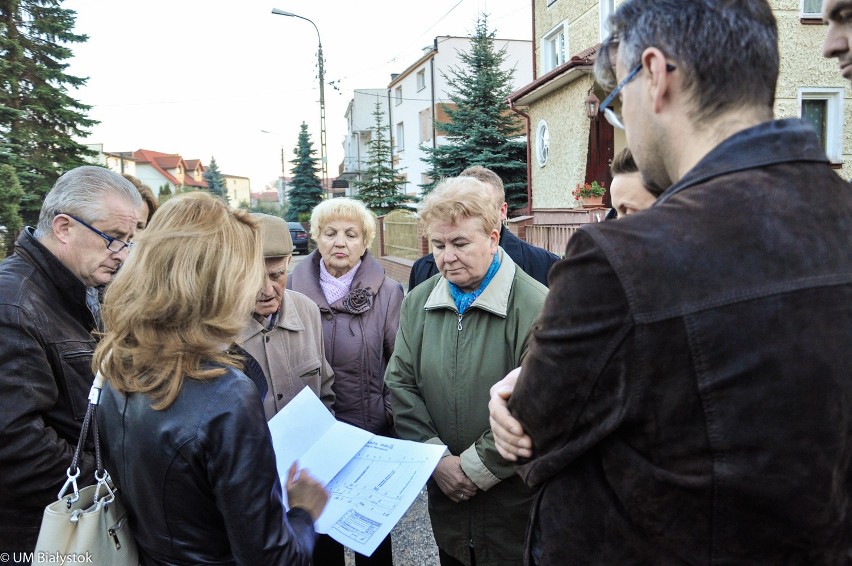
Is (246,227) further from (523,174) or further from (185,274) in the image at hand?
(523,174)

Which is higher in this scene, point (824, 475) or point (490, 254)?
point (490, 254)

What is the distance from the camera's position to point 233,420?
4.90ft

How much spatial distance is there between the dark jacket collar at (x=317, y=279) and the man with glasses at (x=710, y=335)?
2448 millimetres

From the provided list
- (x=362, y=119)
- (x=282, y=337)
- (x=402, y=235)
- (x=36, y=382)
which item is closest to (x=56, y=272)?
(x=36, y=382)

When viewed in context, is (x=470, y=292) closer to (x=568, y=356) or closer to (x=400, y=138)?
(x=568, y=356)

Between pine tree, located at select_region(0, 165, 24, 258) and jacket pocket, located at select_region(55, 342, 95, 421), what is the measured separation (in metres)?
14.2

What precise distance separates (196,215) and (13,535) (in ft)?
4.77

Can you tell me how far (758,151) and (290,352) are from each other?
2305 mm

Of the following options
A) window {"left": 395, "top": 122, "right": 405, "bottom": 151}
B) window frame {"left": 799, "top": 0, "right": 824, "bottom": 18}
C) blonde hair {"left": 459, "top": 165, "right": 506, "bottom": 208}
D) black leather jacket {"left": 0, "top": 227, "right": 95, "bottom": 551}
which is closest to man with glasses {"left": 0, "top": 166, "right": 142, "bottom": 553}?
black leather jacket {"left": 0, "top": 227, "right": 95, "bottom": 551}

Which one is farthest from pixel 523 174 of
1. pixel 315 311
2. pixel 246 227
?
pixel 246 227

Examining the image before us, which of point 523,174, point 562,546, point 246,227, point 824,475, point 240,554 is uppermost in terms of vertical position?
point 523,174

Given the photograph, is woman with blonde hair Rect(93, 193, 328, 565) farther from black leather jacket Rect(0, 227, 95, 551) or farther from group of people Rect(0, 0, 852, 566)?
black leather jacket Rect(0, 227, 95, 551)

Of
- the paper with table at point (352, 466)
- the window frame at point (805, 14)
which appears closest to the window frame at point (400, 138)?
the window frame at point (805, 14)

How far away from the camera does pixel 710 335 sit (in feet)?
3.27
